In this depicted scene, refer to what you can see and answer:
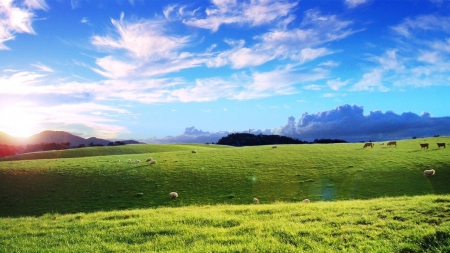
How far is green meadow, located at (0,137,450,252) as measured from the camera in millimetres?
11180

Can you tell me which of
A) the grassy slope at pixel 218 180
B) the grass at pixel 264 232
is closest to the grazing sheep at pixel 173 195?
the grassy slope at pixel 218 180

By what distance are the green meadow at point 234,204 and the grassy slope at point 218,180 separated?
5.6 inches

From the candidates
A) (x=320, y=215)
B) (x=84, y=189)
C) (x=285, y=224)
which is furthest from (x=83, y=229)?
(x=84, y=189)

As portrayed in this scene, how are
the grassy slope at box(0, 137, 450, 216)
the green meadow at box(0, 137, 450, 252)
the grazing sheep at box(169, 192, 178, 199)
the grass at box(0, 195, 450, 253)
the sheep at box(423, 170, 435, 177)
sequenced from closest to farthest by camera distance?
the grass at box(0, 195, 450, 253), the green meadow at box(0, 137, 450, 252), the grassy slope at box(0, 137, 450, 216), the grazing sheep at box(169, 192, 178, 199), the sheep at box(423, 170, 435, 177)

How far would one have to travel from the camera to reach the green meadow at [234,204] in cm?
1118

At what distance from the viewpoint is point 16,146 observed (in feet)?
506

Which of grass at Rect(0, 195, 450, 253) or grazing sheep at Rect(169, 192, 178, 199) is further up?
grass at Rect(0, 195, 450, 253)

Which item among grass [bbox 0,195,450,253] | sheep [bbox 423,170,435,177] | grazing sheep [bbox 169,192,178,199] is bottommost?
grazing sheep [bbox 169,192,178,199]

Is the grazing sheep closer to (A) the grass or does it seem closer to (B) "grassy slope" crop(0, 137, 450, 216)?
(B) "grassy slope" crop(0, 137, 450, 216)

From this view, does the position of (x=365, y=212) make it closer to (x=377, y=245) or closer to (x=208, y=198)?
(x=377, y=245)

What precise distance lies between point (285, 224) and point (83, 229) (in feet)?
31.2

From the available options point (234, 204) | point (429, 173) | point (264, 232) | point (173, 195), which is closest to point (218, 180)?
point (173, 195)

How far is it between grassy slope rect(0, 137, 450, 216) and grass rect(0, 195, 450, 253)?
1684cm

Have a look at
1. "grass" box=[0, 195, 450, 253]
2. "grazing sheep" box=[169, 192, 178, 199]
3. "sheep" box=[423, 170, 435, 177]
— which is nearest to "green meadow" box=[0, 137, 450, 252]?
"grass" box=[0, 195, 450, 253]
